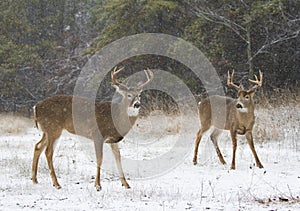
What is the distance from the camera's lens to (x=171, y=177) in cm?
773

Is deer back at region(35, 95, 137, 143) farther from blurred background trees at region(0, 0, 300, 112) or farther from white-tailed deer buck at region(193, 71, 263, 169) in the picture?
blurred background trees at region(0, 0, 300, 112)

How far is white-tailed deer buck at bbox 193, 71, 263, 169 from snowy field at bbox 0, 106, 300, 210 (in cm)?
48

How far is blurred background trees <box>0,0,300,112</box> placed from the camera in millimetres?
16438

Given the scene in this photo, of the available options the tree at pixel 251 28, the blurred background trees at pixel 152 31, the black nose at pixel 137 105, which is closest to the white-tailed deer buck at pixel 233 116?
the black nose at pixel 137 105

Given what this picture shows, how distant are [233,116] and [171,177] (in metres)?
2.11

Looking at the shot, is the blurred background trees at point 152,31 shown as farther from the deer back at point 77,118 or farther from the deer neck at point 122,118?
the deer back at point 77,118

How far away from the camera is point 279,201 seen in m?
5.57

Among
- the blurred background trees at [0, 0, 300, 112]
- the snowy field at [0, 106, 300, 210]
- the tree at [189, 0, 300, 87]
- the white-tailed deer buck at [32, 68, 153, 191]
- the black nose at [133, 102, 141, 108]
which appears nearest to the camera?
the snowy field at [0, 106, 300, 210]

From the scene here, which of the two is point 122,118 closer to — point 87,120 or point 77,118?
point 87,120

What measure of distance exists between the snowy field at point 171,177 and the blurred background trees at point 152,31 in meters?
4.35

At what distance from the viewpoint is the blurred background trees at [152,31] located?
53.9ft

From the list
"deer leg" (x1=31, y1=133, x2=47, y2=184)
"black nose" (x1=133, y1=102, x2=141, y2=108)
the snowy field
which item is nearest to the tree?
the snowy field

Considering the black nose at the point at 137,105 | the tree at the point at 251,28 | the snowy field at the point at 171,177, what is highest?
the tree at the point at 251,28

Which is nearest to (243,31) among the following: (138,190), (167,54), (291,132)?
(167,54)
